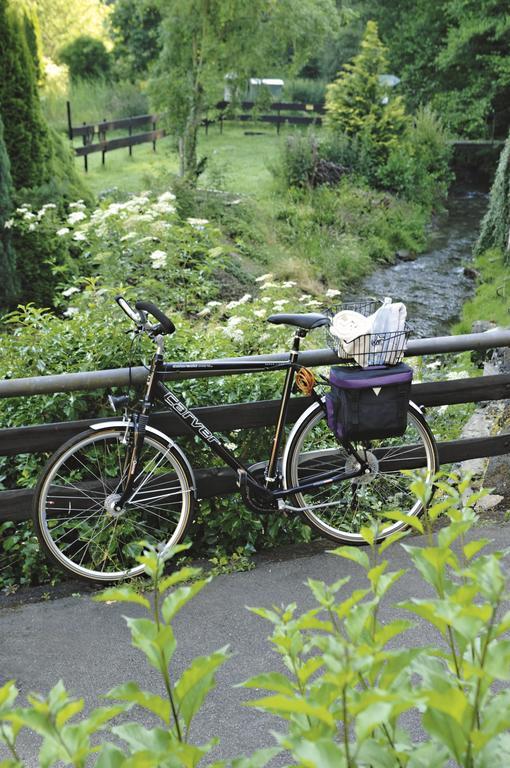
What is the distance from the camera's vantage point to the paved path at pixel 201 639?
9.94 feet

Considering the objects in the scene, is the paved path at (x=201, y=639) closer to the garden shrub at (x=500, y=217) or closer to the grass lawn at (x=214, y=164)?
the garden shrub at (x=500, y=217)

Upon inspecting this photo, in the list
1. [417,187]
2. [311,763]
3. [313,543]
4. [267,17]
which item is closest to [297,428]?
[313,543]

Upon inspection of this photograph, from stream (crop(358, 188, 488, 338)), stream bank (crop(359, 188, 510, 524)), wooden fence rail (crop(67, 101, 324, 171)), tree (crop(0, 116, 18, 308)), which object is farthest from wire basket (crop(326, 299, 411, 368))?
wooden fence rail (crop(67, 101, 324, 171))

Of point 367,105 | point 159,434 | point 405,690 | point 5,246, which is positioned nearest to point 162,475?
point 159,434

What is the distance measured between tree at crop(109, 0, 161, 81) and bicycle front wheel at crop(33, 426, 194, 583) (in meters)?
36.4

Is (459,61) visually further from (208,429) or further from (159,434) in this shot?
(159,434)

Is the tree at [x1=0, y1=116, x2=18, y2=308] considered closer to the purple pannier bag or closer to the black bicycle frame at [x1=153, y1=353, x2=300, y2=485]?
the black bicycle frame at [x1=153, y1=353, x2=300, y2=485]

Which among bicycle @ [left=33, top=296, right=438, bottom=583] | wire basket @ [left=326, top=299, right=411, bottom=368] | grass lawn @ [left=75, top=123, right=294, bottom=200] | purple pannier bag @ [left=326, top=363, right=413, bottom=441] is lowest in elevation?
grass lawn @ [left=75, top=123, right=294, bottom=200]

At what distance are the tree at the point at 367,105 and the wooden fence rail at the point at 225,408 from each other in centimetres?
Result: 2012

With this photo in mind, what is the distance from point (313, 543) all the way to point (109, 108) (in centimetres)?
3013

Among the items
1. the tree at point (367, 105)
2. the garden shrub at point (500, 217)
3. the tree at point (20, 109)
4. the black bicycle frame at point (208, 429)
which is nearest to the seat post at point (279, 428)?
the black bicycle frame at point (208, 429)

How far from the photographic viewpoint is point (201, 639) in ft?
11.7

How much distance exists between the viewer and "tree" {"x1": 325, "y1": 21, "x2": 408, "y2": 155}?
78.9ft

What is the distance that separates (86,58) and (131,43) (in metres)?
4.00
